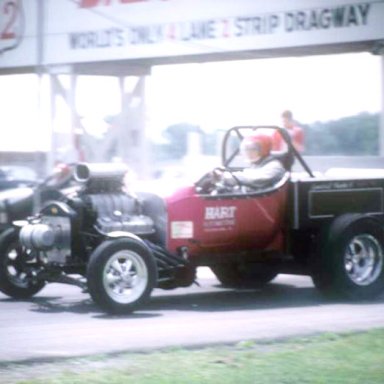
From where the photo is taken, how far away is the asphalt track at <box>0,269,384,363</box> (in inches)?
349

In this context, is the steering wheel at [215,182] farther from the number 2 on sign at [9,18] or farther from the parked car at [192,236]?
the number 2 on sign at [9,18]

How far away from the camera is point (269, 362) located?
26.3ft

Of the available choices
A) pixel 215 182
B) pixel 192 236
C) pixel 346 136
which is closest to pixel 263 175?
pixel 215 182

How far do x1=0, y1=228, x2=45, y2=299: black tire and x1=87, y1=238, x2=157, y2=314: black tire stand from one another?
121 cm

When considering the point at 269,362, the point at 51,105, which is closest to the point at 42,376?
the point at 269,362

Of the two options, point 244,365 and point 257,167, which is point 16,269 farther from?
→ point 244,365

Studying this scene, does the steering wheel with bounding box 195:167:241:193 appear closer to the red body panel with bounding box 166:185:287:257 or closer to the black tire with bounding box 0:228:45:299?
the red body panel with bounding box 166:185:287:257

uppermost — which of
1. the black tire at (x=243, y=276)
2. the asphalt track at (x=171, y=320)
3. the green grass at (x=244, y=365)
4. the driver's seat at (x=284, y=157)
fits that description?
the driver's seat at (x=284, y=157)

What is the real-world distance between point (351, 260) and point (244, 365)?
4.15 metres

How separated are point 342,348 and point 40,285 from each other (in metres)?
4.03

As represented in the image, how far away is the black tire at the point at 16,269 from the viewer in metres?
11.5

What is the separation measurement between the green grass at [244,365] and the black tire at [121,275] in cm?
202

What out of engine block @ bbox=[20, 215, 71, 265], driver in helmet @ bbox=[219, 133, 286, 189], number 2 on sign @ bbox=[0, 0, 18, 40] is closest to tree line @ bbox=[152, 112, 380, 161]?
number 2 on sign @ bbox=[0, 0, 18, 40]

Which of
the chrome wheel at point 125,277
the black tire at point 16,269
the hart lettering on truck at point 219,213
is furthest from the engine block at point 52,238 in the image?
the hart lettering on truck at point 219,213
